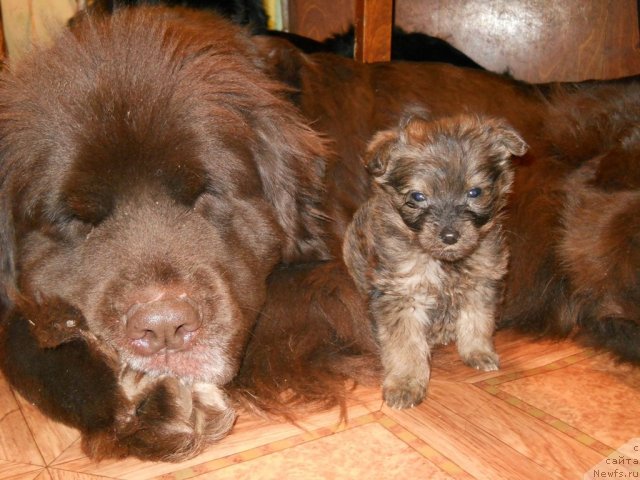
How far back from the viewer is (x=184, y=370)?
196 centimetres

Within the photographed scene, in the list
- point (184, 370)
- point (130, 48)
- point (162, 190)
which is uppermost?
point (130, 48)

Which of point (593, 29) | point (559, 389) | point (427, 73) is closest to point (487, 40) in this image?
point (593, 29)

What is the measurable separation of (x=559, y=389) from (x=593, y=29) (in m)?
3.46

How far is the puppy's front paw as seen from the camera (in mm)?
2252

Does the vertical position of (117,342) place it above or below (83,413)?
above

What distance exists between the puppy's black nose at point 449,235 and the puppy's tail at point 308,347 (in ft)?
1.59

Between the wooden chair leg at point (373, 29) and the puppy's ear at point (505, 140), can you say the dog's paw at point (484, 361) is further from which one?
the wooden chair leg at point (373, 29)

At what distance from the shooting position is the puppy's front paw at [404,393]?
88.7 inches

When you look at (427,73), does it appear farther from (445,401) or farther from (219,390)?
(219,390)

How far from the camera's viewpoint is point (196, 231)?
2.13m

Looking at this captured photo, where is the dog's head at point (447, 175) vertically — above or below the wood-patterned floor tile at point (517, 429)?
above

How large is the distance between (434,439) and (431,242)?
638 mm

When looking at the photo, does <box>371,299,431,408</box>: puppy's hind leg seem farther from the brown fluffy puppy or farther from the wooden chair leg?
the wooden chair leg

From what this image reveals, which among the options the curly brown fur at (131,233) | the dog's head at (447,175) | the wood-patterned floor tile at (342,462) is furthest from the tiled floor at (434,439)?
the dog's head at (447,175)
